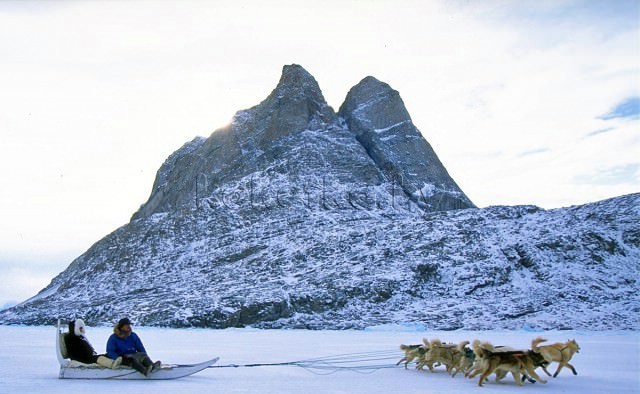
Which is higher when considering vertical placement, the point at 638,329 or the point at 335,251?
the point at 335,251

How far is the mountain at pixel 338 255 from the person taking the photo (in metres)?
70.8

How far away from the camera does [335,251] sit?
91.2 m

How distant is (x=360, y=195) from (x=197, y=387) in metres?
107

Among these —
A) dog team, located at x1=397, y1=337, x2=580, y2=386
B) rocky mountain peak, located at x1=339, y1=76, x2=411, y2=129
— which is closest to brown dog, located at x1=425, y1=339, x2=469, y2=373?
dog team, located at x1=397, y1=337, x2=580, y2=386

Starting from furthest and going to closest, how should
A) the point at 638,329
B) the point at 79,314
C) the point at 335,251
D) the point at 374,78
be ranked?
the point at 374,78 → the point at 335,251 → the point at 79,314 → the point at 638,329

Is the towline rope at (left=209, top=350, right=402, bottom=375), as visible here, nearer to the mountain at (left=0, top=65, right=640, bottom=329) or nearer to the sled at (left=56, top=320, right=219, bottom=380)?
the sled at (left=56, top=320, right=219, bottom=380)

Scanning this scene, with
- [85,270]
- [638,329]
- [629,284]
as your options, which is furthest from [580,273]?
[85,270]

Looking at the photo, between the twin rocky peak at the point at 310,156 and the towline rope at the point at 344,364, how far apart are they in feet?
301

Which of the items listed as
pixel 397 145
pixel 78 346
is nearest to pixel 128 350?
pixel 78 346

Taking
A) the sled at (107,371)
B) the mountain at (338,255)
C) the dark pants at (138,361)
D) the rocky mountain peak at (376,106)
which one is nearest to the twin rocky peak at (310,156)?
the rocky mountain peak at (376,106)

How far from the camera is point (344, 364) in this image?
2164cm

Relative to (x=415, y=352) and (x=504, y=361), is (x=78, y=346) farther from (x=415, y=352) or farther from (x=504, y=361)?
(x=504, y=361)

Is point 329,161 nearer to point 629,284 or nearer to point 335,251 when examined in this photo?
point 335,251

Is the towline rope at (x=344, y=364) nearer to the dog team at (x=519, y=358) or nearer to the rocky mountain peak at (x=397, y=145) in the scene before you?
the dog team at (x=519, y=358)
